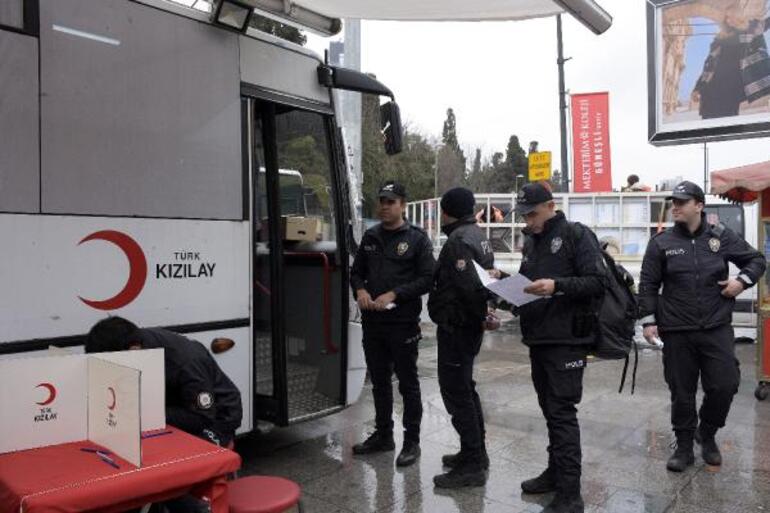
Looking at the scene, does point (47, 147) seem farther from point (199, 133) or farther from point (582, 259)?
point (582, 259)

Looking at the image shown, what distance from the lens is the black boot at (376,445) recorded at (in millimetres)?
4902

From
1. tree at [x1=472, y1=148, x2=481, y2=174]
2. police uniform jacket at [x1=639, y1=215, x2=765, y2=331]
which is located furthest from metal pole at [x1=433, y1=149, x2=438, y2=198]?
police uniform jacket at [x1=639, y1=215, x2=765, y2=331]

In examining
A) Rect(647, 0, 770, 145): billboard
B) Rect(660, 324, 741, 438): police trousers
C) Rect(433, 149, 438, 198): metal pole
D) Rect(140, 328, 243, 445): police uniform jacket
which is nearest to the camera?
Rect(140, 328, 243, 445): police uniform jacket

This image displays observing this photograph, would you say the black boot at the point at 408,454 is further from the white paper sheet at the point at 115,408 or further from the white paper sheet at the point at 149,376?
the white paper sheet at the point at 115,408

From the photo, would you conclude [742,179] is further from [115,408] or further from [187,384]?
[115,408]

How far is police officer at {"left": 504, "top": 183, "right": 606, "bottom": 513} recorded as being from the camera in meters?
3.70

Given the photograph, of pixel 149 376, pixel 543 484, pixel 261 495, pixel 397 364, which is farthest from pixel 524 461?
pixel 149 376

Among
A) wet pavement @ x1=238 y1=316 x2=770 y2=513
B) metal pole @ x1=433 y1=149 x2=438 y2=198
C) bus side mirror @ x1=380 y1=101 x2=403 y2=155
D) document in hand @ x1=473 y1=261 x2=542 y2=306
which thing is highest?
metal pole @ x1=433 y1=149 x2=438 y2=198

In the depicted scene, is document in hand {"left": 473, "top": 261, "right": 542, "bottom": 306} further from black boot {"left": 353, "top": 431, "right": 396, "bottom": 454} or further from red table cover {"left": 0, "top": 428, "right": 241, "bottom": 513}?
red table cover {"left": 0, "top": 428, "right": 241, "bottom": 513}

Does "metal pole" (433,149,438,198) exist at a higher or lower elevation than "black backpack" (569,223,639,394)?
higher

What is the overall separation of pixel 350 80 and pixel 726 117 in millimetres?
10008

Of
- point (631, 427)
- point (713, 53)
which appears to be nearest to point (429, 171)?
point (713, 53)

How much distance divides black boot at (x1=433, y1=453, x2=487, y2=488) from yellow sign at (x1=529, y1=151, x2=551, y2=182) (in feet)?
40.3

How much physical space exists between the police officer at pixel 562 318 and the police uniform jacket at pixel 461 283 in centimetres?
36
